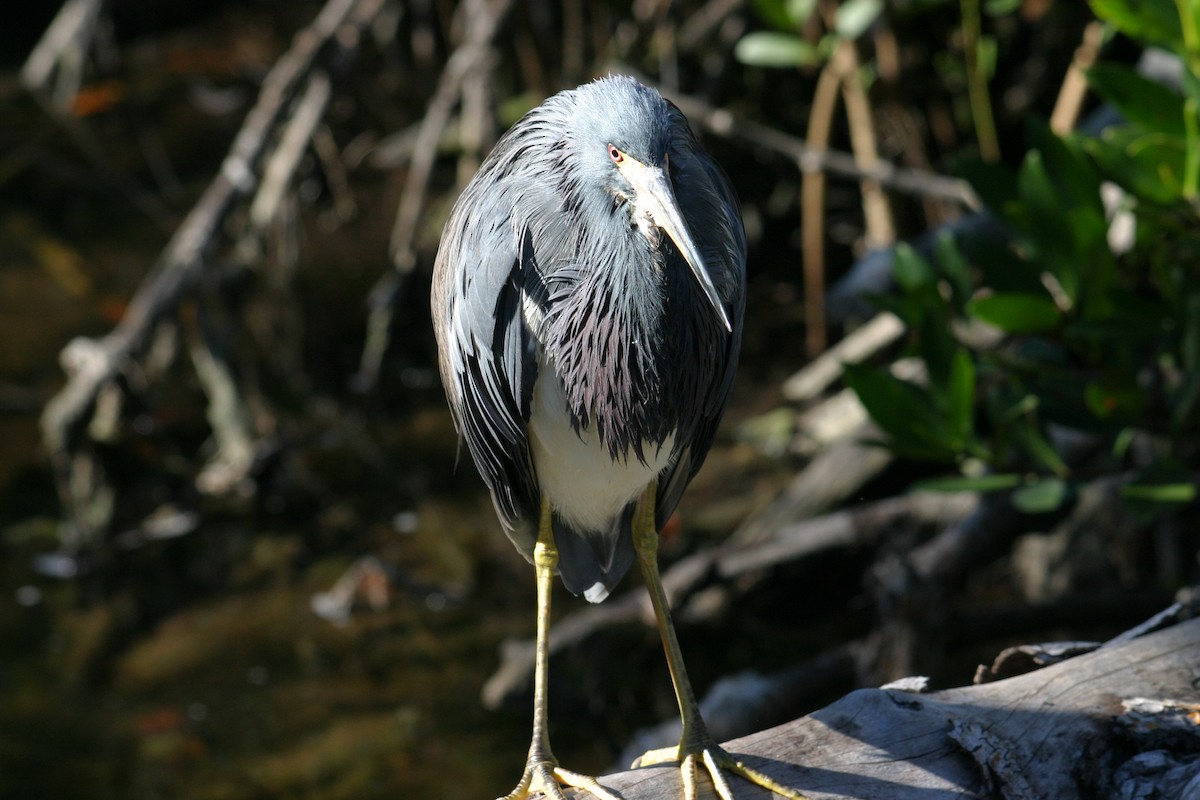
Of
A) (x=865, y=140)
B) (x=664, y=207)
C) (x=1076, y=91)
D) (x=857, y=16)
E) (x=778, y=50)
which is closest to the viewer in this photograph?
(x=664, y=207)

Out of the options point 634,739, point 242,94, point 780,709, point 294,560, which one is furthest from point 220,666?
point 242,94

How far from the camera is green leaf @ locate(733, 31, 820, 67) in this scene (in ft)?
16.0

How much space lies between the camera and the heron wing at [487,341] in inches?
97.0

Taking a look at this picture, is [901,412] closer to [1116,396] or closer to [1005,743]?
[1116,396]

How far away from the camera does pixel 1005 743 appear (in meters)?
2.30

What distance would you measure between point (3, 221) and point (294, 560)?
12.5ft

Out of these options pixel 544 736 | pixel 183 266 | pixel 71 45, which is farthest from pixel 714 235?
pixel 71 45

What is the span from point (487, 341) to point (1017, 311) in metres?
1.36

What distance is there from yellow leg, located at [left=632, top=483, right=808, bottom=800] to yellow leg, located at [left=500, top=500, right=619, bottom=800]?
0.59 ft

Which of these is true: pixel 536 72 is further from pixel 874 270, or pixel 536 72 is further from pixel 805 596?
pixel 805 596

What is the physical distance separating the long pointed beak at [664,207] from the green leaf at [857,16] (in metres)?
2.79

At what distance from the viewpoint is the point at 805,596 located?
14.5ft

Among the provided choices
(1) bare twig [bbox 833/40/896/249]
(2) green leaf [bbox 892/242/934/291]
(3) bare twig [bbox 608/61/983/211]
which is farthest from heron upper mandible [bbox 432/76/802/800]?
(1) bare twig [bbox 833/40/896/249]

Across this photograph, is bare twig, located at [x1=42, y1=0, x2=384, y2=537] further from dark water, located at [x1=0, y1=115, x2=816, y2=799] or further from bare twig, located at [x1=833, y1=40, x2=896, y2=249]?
bare twig, located at [x1=833, y1=40, x2=896, y2=249]
